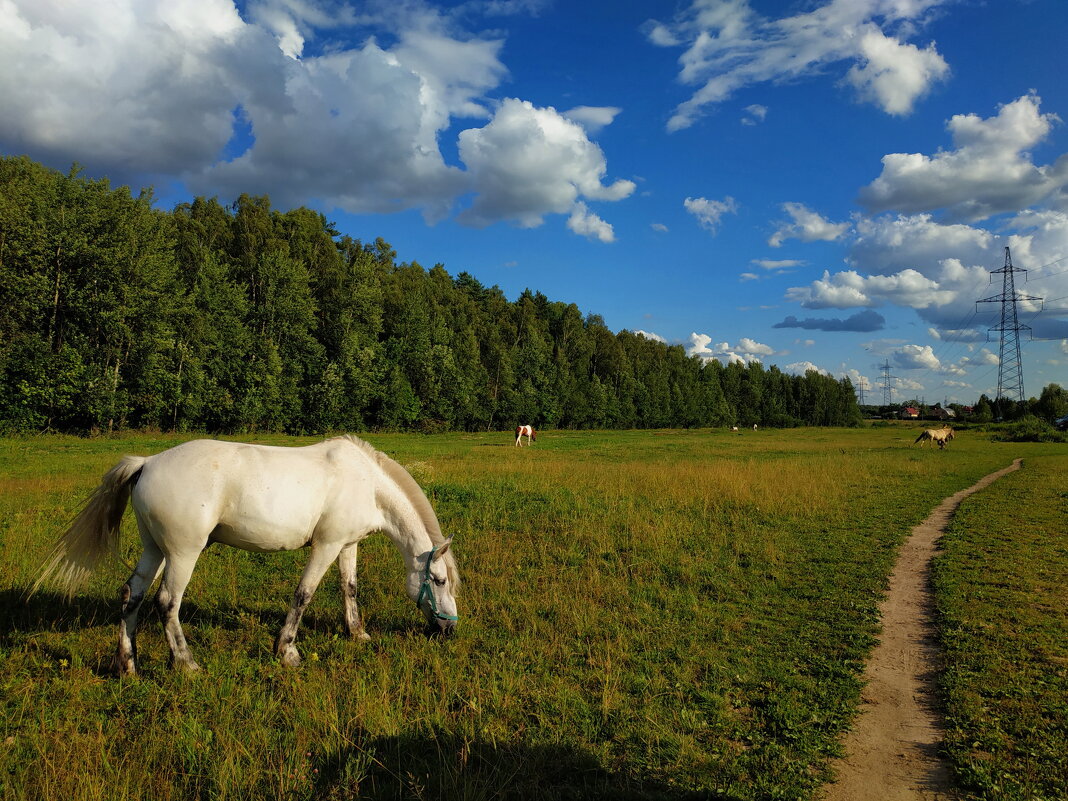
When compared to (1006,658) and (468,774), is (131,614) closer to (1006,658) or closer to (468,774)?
(468,774)

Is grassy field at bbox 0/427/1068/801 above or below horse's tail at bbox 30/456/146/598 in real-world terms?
below

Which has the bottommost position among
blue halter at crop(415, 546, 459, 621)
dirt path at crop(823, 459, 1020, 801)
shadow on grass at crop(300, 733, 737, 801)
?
dirt path at crop(823, 459, 1020, 801)

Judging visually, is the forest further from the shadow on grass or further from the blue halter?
the shadow on grass

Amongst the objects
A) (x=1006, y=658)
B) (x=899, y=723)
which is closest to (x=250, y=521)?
(x=899, y=723)

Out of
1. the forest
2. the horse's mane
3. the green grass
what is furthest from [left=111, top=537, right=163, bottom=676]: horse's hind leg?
the forest

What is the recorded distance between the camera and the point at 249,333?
141ft

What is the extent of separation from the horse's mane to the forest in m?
34.3

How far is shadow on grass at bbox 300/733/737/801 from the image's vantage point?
373 centimetres

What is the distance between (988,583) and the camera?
8898mm

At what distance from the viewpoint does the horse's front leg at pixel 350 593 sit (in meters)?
6.34

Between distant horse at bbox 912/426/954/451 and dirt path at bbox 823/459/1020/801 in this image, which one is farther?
distant horse at bbox 912/426/954/451

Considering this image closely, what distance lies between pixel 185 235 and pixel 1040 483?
190 ft

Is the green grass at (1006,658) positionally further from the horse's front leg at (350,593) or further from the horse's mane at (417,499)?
the horse's front leg at (350,593)

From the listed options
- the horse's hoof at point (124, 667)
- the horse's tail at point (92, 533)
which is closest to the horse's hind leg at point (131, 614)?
the horse's hoof at point (124, 667)
